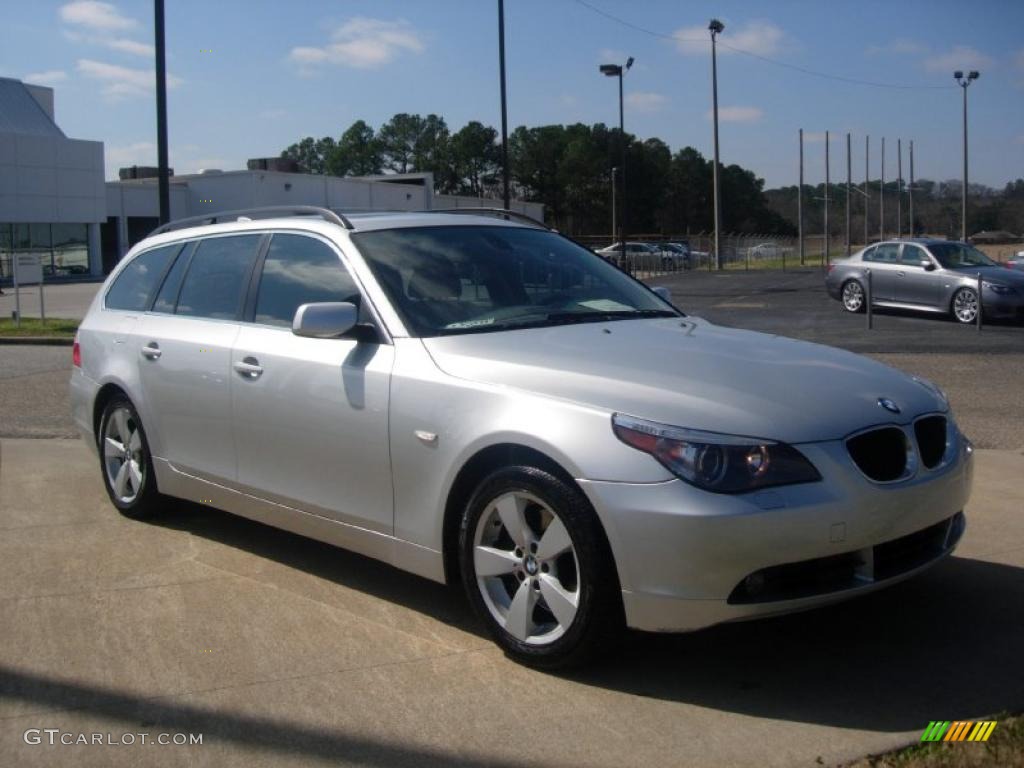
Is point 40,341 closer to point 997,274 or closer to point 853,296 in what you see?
point 853,296

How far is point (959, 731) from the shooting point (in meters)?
3.54

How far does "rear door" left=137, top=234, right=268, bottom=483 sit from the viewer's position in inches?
219

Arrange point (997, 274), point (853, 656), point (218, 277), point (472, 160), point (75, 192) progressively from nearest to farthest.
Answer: point (853, 656) → point (218, 277) → point (997, 274) → point (75, 192) → point (472, 160)

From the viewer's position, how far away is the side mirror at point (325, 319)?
469cm

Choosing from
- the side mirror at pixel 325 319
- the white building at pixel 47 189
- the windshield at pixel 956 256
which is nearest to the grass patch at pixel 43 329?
the windshield at pixel 956 256

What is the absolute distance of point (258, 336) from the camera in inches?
212

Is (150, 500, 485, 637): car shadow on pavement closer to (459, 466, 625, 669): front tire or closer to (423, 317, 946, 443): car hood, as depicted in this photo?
(459, 466, 625, 669): front tire

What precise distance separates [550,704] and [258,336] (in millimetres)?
2404

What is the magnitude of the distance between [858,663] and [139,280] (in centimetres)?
462

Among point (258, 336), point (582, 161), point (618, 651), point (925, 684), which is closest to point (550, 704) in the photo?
point (618, 651)

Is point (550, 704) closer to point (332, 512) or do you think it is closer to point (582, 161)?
point (332, 512)

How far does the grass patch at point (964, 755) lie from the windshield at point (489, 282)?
7.47 feet

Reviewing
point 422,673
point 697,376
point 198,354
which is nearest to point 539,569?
point 422,673

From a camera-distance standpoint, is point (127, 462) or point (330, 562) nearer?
point (330, 562)
